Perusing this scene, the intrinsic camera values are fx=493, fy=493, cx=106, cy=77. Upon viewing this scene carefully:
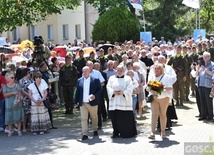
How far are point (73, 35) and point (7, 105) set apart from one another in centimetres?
3381

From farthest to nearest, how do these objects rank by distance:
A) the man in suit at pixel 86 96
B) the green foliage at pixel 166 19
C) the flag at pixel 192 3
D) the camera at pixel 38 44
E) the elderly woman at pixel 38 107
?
the green foliage at pixel 166 19 → the flag at pixel 192 3 → the camera at pixel 38 44 → the elderly woman at pixel 38 107 → the man in suit at pixel 86 96

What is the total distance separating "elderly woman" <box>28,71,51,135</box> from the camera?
529 inches

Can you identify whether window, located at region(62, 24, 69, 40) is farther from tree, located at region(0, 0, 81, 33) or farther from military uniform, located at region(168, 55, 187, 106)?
military uniform, located at region(168, 55, 187, 106)

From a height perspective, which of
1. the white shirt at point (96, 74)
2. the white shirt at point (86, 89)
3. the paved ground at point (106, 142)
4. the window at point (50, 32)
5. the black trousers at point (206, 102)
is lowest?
the paved ground at point (106, 142)

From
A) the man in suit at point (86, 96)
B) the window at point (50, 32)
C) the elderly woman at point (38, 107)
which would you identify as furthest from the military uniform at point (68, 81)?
the window at point (50, 32)

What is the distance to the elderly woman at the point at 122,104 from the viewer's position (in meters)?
12.4

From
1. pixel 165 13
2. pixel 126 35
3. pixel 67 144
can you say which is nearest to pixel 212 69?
pixel 67 144

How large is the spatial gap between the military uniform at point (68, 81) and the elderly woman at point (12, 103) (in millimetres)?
3130

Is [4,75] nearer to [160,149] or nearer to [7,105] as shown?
[7,105]

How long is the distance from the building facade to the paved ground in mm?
32362

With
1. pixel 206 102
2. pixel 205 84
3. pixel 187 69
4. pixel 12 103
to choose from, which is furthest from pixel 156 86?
pixel 187 69

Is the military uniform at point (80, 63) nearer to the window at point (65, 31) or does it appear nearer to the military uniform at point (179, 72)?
the military uniform at point (179, 72)

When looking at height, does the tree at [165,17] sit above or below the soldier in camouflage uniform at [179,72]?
above

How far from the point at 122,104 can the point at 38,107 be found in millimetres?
2483
